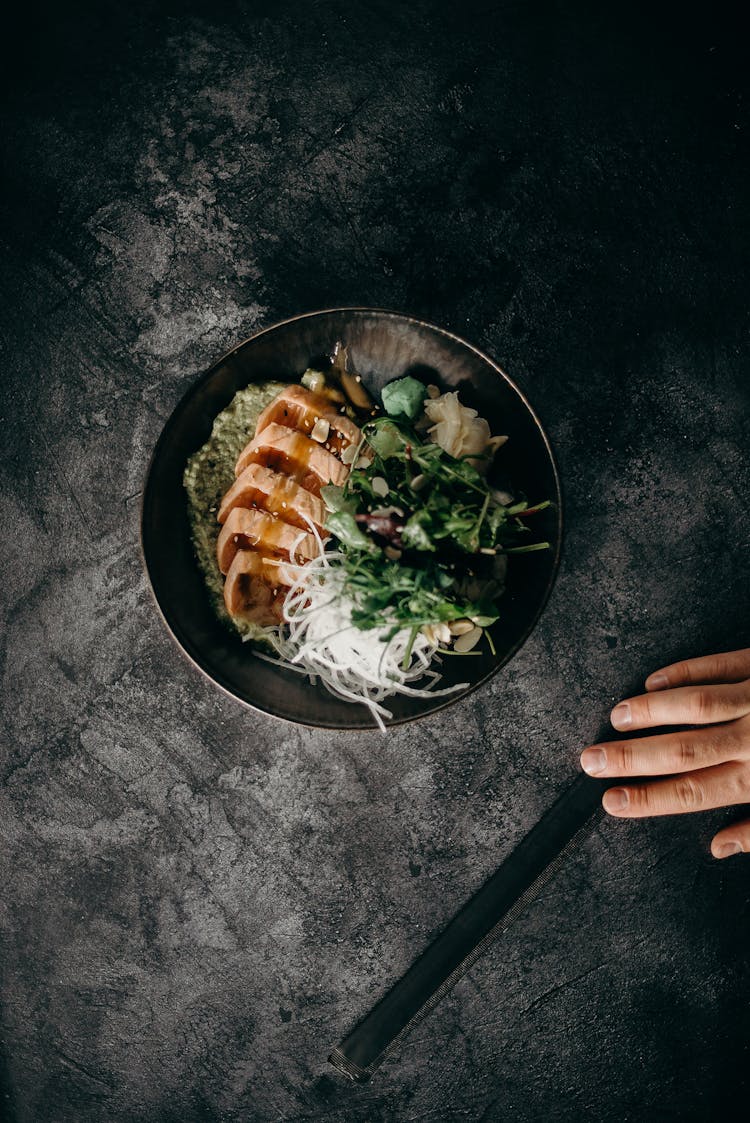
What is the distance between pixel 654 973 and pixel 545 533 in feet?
5.66

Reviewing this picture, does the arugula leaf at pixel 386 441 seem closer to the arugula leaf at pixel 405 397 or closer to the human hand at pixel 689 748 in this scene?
the arugula leaf at pixel 405 397

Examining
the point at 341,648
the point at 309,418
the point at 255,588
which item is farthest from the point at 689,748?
the point at 309,418

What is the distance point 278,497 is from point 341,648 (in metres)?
0.48

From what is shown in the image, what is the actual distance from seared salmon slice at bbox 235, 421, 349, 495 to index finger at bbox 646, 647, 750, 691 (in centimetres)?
131

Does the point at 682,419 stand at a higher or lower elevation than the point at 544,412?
lower

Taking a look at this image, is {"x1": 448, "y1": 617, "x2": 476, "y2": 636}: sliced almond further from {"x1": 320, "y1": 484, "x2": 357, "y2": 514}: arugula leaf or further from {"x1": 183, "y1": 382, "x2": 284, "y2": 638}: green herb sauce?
{"x1": 183, "y1": 382, "x2": 284, "y2": 638}: green herb sauce

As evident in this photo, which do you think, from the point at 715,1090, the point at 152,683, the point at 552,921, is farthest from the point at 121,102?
the point at 715,1090

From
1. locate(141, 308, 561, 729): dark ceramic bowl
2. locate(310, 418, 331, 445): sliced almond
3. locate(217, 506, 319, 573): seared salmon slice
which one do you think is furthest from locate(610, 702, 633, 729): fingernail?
locate(310, 418, 331, 445): sliced almond

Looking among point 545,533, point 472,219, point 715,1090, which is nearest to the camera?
point 545,533

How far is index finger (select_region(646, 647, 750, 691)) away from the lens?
2.47 meters

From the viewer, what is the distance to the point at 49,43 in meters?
2.52

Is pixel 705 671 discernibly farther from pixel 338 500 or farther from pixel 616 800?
pixel 338 500

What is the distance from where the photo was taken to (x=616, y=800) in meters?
2.45

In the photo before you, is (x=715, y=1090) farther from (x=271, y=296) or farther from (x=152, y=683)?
(x=271, y=296)
